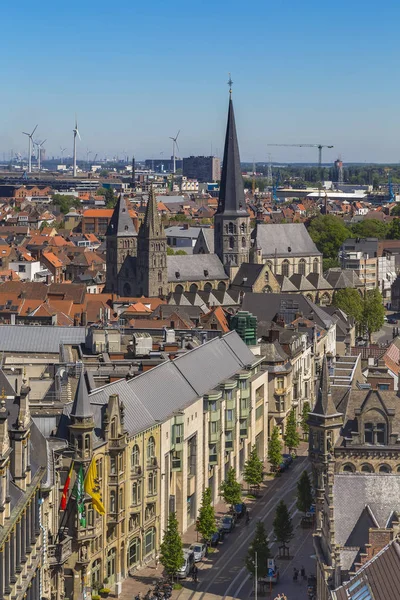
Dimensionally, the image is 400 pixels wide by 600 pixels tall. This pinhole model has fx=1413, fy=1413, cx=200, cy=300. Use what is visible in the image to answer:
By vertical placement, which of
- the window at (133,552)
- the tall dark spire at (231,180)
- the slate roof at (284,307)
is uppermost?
the tall dark spire at (231,180)

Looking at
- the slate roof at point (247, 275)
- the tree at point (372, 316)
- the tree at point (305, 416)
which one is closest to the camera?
the tree at point (305, 416)

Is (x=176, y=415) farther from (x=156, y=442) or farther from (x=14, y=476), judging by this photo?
(x=14, y=476)

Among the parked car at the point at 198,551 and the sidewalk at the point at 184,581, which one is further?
the parked car at the point at 198,551

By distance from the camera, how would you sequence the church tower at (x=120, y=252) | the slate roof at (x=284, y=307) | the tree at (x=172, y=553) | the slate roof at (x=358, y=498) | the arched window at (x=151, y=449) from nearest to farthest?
1. the slate roof at (x=358, y=498)
2. the tree at (x=172, y=553)
3. the arched window at (x=151, y=449)
4. the slate roof at (x=284, y=307)
5. the church tower at (x=120, y=252)

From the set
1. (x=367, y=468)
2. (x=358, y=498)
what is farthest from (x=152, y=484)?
(x=358, y=498)

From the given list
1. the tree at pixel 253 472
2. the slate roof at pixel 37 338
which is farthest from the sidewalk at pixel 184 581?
the slate roof at pixel 37 338

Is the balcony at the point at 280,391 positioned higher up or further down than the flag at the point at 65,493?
further down

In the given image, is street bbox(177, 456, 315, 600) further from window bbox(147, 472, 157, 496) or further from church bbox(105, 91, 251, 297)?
church bbox(105, 91, 251, 297)

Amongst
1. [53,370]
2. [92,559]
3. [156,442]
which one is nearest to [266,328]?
[53,370]

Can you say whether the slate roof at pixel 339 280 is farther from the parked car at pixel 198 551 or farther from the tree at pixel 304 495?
the parked car at pixel 198 551
